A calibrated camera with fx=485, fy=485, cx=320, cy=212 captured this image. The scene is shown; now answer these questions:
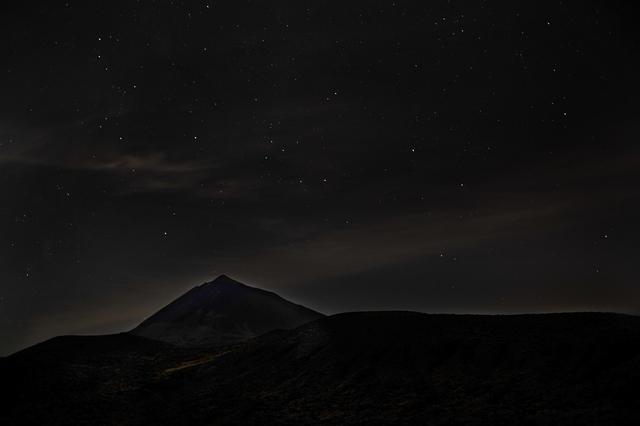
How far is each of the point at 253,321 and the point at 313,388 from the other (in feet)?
482

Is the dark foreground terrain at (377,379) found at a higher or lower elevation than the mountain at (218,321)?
lower

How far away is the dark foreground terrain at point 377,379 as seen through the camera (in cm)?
2589

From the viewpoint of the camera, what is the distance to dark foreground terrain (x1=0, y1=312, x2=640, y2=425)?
84.9 ft

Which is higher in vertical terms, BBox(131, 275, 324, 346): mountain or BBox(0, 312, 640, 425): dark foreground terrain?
BBox(131, 275, 324, 346): mountain

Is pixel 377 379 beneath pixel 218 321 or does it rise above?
beneath

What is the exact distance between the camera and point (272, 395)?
37.2 metres

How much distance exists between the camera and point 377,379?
3581 centimetres

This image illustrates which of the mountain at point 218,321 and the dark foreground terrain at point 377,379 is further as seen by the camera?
the mountain at point 218,321

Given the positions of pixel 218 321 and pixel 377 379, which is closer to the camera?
pixel 377 379

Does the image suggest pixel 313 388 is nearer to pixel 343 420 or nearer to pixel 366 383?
pixel 366 383

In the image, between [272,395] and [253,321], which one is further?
[253,321]

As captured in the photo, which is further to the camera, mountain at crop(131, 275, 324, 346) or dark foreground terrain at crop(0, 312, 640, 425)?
mountain at crop(131, 275, 324, 346)

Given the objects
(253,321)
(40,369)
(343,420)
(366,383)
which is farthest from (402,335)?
(253,321)

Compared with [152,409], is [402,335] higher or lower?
higher
